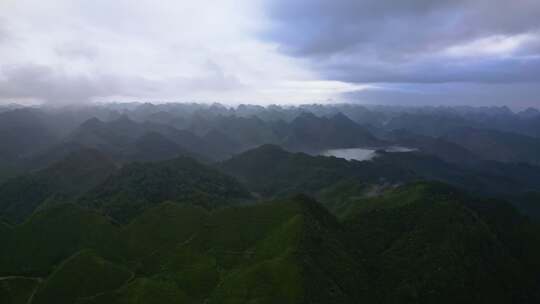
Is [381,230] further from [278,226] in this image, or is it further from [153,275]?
[153,275]

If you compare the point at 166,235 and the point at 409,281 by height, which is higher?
the point at 166,235

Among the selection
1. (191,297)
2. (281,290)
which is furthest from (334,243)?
(191,297)

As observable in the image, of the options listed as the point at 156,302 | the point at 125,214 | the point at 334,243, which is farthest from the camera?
the point at 125,214

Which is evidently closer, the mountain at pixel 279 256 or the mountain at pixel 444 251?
the mountain at pixel 279 256

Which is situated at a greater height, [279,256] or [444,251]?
[279,256]

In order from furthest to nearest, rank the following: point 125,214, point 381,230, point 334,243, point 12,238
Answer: point 125,214 < point 381,230 < point 12,238 < point 334,243

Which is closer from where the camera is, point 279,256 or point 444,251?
point 279,256

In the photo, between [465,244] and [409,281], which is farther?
[465,244]

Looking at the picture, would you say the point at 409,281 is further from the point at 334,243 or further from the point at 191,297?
the point at 191,297

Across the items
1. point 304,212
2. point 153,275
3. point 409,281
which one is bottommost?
point 409,281

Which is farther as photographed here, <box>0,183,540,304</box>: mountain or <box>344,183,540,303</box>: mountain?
<box>344,183,540,303</box>: mountain
